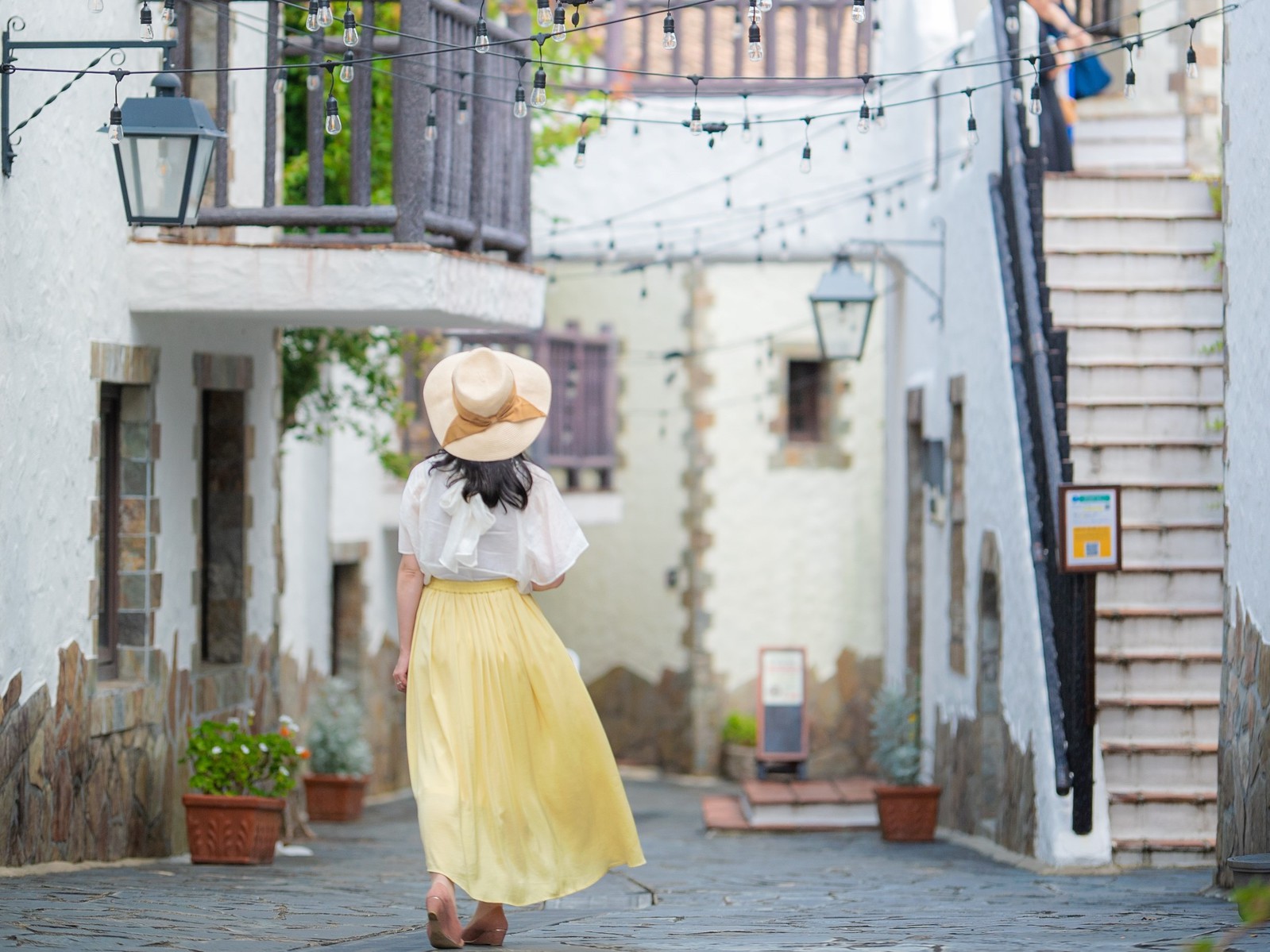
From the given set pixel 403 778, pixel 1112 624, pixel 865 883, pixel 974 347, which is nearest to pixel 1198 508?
pixel 1112 624

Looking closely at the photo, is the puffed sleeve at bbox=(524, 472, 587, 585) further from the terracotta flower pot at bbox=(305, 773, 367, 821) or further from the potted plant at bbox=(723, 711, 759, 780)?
the potted plant at bbox=(723, 711, 759, 780)

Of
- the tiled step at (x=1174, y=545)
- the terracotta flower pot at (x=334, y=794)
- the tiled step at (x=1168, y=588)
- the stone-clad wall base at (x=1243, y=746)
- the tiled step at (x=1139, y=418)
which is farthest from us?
the terracotta flower pot at (x=334, y=794)

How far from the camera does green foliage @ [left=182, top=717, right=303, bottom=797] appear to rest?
9.09 m

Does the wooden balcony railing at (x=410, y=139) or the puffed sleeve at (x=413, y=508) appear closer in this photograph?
the puffed sleeve at (x=413, y=508)

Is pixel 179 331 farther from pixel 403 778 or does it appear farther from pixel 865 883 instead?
pixel 403 778

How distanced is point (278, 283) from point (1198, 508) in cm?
475

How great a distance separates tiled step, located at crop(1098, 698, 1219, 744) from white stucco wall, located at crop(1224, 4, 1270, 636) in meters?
2.00

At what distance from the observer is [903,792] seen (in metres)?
11.4

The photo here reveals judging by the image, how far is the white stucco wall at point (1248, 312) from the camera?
6844mm

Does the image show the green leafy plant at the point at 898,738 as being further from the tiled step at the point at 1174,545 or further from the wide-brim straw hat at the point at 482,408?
the wide-brim straw hat at the point at 482,408

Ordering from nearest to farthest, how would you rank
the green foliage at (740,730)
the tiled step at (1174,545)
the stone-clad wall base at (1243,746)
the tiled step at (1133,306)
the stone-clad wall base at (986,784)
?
the stone-clad wall base at (1243,746) → the stone-clad wall base at (986,784) → the tiled step at (1174,545) → the tiled step at (1133,306) → the green foliage at (740,730)

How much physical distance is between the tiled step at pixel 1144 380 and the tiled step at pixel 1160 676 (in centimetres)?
163

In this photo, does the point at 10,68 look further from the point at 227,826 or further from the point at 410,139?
the point at 227,826

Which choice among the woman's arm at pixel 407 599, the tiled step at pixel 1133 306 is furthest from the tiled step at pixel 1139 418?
the woman's arm at pixel 407 599
